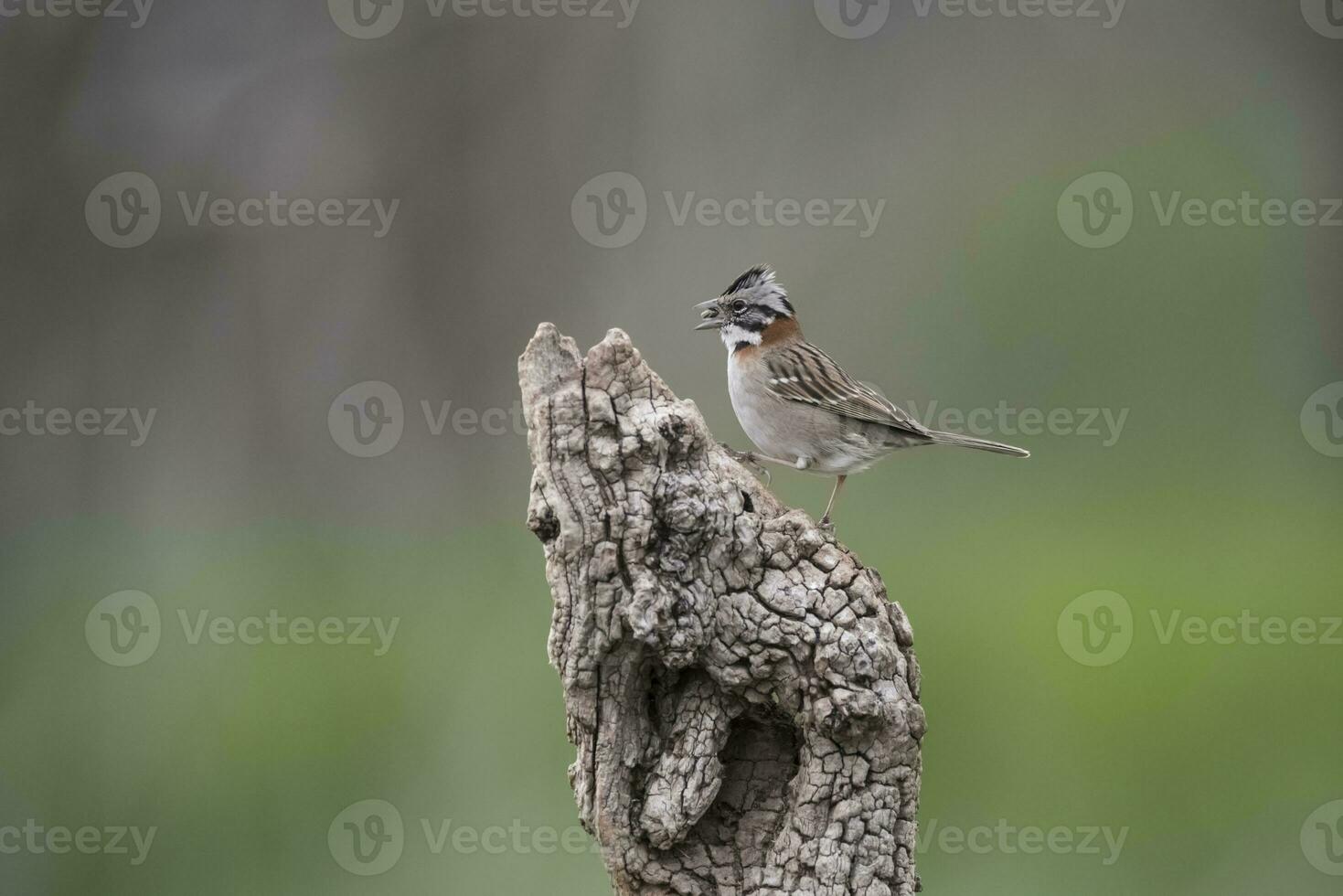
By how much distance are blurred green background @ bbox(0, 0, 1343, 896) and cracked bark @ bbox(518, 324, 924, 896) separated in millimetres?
3277

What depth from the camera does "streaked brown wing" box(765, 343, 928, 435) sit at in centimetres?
427

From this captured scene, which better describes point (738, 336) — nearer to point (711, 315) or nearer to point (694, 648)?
point (711, 315)

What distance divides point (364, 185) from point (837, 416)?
5.07 meters

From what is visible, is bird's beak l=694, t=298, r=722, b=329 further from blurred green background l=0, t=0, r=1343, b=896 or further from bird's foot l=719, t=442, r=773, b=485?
blurred green background l=0, t=0, r=1343, b=896

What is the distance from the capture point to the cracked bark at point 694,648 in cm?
304

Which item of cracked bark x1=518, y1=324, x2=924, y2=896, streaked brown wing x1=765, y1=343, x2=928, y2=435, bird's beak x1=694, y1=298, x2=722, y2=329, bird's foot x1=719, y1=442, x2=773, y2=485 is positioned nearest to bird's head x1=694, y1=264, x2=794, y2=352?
bird's beak x1=694, y1=298, x2=722, y2=329

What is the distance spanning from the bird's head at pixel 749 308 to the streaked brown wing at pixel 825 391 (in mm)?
117

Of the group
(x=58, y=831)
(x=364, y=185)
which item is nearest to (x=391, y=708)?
(x=58, y=831)

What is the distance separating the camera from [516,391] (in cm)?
845

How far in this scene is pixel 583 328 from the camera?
809 centimetres

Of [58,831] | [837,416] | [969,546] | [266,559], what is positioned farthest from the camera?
[266,559]

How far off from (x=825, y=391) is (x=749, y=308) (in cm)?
38

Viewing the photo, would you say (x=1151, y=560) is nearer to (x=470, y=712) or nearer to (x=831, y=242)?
(x=831, y=242)

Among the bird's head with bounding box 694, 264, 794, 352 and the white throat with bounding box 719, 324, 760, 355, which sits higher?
the bird's head with bounding box 694, 264, 794, 352
